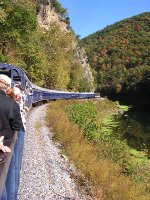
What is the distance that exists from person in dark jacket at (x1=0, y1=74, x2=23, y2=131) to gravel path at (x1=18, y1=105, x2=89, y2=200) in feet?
12.9

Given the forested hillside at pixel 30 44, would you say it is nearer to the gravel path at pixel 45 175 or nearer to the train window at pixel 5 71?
the train window at pixel 5 71

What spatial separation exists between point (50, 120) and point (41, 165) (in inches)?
521

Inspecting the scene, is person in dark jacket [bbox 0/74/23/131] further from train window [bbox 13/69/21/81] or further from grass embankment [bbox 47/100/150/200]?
train window [bbox 13/69/21/81]

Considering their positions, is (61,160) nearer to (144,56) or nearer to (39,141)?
(39,141)

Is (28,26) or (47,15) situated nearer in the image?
(28,26)

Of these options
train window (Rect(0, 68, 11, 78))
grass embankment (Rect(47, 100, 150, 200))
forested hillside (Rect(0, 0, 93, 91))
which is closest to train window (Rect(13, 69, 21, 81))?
train window (Rect(0, 68, 11, 78))

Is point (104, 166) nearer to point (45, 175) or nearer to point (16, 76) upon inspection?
point (45, 175)

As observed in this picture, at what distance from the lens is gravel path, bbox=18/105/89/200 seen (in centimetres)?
1005

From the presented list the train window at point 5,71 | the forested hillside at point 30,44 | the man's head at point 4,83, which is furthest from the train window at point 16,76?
the forested hillside at point 30,44

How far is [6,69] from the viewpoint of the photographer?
1897 cm

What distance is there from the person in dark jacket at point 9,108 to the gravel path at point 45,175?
392 cm

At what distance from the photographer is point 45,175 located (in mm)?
11859

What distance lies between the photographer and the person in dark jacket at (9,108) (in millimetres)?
5477

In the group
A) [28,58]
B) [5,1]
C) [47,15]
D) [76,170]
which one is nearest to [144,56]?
[47,15]
